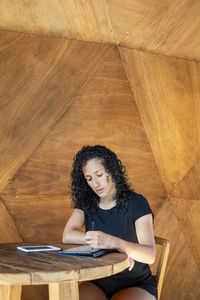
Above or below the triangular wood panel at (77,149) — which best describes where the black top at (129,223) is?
below

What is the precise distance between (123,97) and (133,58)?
0.37m

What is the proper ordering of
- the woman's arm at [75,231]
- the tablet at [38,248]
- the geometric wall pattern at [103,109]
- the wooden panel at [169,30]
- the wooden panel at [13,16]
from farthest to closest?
the wooden panel at [169,30] < the geometric wall pattern at [103,109] < the wooden panel at [13,16] < the woman's arm at [75,231] < the tablet at [38,248]

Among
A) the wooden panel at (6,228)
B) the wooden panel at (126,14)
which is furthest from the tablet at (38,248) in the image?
the wooden panel at (126,14)

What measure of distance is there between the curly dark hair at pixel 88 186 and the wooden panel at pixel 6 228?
2.33 feet

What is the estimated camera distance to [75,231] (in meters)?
2.78

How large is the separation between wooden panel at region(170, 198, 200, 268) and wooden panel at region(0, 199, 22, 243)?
1534 millimetres

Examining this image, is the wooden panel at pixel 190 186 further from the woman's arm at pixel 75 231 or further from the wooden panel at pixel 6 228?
the wooden panel at pixel 6 228

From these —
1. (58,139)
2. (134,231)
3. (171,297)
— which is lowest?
(171,297)

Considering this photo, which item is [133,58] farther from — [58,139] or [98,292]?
[98,292]

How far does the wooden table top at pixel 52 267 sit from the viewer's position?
1.83 metres

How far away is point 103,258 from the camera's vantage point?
2141 mm

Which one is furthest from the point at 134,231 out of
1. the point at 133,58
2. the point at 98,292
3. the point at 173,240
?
the point at 133,58

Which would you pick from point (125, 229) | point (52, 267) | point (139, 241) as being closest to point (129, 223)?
point (125, 229)

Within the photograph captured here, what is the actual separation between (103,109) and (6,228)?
1.31 metres
